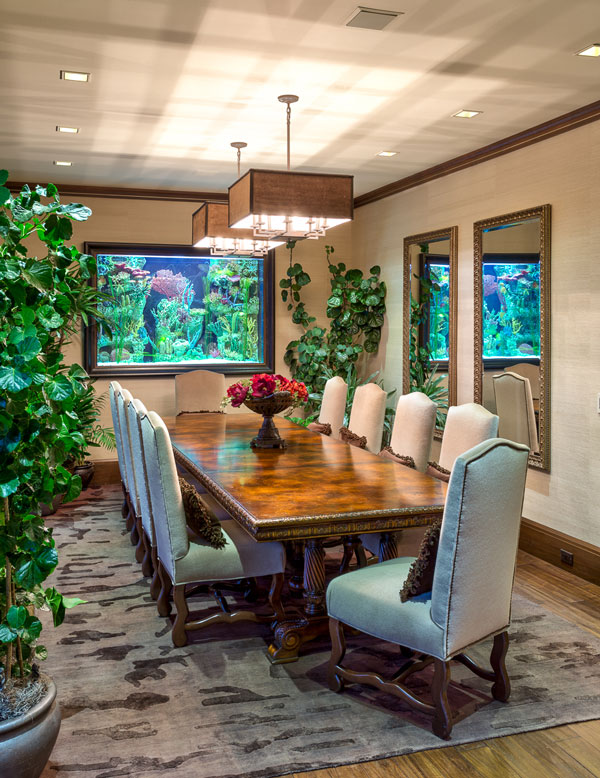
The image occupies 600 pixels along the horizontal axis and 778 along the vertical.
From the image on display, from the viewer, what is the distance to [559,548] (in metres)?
4.70

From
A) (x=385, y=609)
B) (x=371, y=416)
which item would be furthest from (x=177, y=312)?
(x=385, y=609)

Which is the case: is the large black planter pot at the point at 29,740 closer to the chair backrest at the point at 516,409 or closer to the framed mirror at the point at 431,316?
the chair backrest at the point at 516,409

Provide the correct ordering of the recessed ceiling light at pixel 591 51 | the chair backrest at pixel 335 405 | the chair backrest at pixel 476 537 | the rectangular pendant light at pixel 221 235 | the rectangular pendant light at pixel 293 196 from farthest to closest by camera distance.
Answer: the chair backrest at pixel 335 405 < the rectangular pendant light at pixel 221 235 < the rectangular pendant light at pixel 293 196 < the recessed ceiling light at pixel 591 51 < the chair backrest at pixel 476 537

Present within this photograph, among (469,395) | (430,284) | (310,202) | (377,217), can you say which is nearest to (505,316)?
(469,395)

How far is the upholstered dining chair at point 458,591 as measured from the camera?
2457 mm

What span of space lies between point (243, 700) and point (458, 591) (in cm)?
102

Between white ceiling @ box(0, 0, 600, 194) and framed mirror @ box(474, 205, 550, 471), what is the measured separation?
675 mm

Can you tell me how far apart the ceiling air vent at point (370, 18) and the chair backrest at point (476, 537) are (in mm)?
1787

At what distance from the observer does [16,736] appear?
2117 mm

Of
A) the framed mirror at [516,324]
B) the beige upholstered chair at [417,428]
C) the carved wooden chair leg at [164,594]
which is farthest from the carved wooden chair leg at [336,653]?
the framed mirror at [516,324]

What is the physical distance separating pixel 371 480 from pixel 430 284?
3.12 m

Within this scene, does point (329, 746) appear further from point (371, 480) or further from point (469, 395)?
point (469, 395)

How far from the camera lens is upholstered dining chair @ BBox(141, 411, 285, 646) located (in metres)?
3.25

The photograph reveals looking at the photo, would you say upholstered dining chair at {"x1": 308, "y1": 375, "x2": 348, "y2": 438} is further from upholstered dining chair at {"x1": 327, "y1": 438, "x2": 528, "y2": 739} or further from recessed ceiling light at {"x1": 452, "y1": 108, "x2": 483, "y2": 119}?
upholstered dining chair at {"x1": 327, "y1": 438, "x2": 528, "y2": 739}
